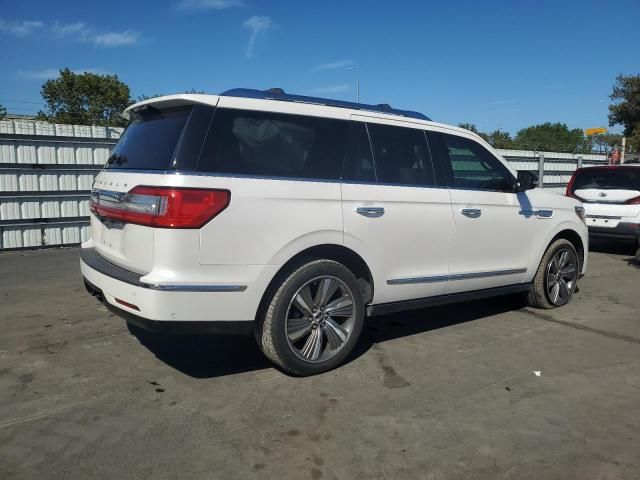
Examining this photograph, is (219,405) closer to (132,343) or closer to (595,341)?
(132,343)

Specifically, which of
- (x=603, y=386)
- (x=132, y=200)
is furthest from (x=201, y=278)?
(x=603, y=386)

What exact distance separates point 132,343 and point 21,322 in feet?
4.58

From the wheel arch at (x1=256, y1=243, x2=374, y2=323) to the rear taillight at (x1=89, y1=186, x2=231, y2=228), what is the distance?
627 millimetres

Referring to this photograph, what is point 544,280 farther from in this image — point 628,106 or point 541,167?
point 628,106

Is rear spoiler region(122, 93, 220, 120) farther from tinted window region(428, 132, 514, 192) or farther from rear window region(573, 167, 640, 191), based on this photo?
rear window region(573, 167, 640, 191)

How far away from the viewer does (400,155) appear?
4426 mm

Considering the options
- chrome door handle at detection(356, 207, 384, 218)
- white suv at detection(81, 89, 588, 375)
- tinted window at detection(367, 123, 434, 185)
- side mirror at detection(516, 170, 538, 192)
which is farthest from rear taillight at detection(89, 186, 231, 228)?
side mirror at detection(516, 170, 538, 192)

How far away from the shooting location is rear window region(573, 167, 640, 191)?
9.45m

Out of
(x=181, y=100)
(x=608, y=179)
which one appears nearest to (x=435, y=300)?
(x=181, y=100)

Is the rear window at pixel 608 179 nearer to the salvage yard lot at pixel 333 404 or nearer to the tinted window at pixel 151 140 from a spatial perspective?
the salvage yard lot at pixel 333 404

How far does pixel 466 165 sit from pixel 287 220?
7.09ft

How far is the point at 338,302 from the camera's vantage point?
3955mm

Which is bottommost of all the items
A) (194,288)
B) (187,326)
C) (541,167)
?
(187,326)

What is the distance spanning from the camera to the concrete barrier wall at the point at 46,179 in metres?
9.13
